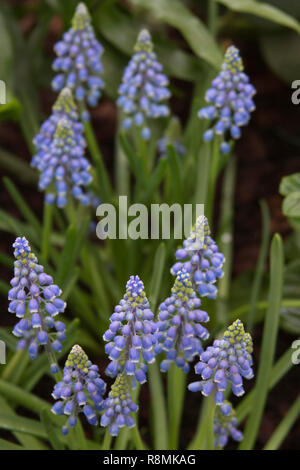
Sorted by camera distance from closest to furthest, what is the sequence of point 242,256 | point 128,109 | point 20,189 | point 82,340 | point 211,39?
1. point 128,109
2. point 82,340
3. point 211,39
4. point 242,256
5. point 20,189

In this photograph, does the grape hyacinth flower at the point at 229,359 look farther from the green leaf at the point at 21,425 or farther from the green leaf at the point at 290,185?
the green leaf at the point at 290,185

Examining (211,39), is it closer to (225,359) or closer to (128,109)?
(128,109)

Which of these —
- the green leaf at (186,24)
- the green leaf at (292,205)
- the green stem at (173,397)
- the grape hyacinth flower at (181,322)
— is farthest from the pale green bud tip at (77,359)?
the green leaf at (186,24)

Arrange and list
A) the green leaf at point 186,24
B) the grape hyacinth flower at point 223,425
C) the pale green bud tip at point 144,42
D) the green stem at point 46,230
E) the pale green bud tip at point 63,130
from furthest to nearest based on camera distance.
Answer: the green leaf at point 186,24 → the green stem at point 46,230 → the pale green bud tip at point 144,42 → the pale green bud tip at point 63,130 → the grape hyacinth flower at point 223,425

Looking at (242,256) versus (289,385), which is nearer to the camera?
(289,385)

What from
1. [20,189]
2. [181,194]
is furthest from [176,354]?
[20,189]
